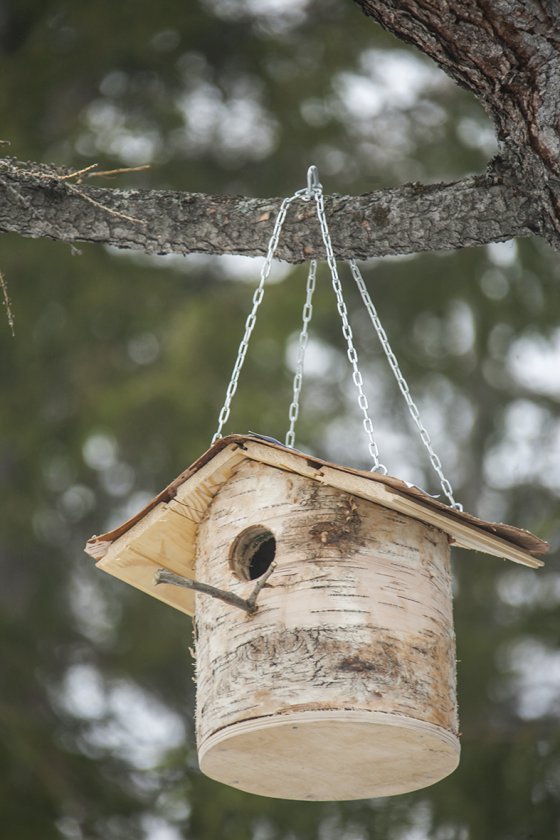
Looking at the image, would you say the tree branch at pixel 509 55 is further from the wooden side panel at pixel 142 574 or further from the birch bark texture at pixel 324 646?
the wooden side panel at pixel 142 574

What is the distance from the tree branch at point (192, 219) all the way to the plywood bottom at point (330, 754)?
107 centimetres

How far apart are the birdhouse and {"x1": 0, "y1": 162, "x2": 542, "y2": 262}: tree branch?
0.52 m

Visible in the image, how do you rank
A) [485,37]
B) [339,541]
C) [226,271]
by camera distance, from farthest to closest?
[226,271] → [339,541] → [485,37]

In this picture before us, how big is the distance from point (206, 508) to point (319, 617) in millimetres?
493

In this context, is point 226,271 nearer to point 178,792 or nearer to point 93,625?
point 93,625

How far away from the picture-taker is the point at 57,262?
785 centimetres

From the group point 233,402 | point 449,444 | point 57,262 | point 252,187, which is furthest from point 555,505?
point 57,262

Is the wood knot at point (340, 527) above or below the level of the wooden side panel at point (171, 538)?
below

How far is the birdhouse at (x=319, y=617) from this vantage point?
2588mm

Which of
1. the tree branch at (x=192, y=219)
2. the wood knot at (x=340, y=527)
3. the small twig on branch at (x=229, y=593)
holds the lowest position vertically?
the small twig on branch at (x=229, y=593)

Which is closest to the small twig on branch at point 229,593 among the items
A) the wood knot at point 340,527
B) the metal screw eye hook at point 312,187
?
the wood knot at point 340,527

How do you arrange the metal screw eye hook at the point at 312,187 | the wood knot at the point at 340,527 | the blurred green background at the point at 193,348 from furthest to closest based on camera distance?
the blurred green background at the point at 193,348
the metal screw eye hook at the point at 312,187
the wood knot at the point at 340,527

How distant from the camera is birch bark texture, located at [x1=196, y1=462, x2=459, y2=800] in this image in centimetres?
258

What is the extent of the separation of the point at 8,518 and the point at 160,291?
1.83 meters
